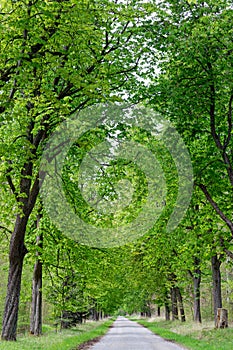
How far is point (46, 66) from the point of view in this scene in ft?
33.2

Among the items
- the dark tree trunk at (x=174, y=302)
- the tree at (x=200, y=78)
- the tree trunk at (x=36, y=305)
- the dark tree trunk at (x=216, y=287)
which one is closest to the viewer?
the tree at (x=200, y=78)

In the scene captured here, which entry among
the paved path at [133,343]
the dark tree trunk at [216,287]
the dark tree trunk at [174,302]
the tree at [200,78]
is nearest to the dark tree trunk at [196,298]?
the paved path at [133,343]

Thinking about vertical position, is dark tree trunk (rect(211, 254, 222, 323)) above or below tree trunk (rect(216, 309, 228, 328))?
above

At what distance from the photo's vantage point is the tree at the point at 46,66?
30.2 ft

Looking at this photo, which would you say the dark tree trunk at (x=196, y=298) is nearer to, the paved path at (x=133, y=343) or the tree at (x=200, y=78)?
the paved path at (x=133, y=343)

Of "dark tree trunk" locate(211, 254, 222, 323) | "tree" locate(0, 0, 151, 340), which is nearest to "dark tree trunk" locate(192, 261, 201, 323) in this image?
"dark tree trunk" locate(211, 254, 222, 323)

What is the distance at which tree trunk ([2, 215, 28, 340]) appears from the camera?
13969mm

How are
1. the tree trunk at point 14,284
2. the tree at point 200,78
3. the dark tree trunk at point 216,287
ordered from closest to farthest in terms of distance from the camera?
the tree at point 200,78
the tree trunk at point 14,284
the dark tree trunk at point 216,287

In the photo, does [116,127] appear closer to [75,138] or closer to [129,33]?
[75,138]

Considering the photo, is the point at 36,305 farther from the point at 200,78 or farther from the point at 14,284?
the point at 200,78

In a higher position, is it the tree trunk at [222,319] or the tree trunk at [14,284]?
the tree trunk at [14,284]

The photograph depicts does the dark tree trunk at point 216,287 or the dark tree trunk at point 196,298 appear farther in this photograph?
the dark tree trunk at point 196,298

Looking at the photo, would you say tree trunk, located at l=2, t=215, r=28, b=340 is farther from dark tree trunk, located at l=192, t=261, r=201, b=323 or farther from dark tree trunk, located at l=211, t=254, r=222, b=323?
dark tree trunk, located at l=192, t=261, r=201, b=323

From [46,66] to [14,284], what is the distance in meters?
8.11
